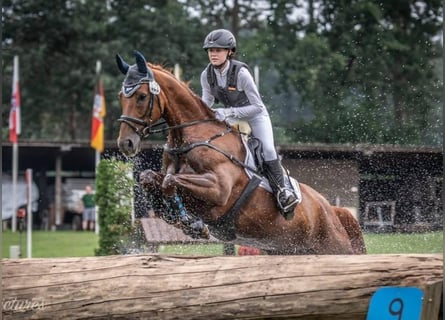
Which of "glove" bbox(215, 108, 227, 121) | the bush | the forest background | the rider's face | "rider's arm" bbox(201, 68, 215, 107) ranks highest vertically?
the forest background

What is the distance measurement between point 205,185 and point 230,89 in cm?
82

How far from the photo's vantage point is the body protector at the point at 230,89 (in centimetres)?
593

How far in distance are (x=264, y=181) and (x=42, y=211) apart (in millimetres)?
20902

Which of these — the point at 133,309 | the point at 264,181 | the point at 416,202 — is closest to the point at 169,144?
the point at 264,181

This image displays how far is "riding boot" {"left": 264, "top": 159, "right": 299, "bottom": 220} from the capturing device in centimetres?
602

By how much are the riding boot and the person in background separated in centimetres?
1771

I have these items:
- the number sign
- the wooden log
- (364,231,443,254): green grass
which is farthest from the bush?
the number sign

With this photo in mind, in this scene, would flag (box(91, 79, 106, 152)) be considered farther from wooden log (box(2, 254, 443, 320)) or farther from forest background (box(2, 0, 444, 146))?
wooden log (box(2, 254, 443, 320))

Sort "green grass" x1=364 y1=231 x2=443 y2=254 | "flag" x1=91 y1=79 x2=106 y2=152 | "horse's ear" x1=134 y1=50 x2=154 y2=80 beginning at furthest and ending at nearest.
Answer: "flag" x1=91 y1=79 x2=106 y2=152 < "green grass" x1=364 y1=231 x2=443 y2=254 < "horse's ear" x1=134 y1=50 x2=154 y2=80

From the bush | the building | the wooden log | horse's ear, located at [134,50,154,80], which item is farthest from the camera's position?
the bush

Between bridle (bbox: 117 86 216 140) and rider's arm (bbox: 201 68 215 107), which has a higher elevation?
rider's arm (bbox: 201 68 215 107)

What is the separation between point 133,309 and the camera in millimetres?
4277

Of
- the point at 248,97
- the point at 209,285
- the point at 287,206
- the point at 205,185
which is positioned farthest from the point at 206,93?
the point at 209,285

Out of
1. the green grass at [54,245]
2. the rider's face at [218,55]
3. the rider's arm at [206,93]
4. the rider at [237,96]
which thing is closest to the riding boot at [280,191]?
the rider at [237,96]
